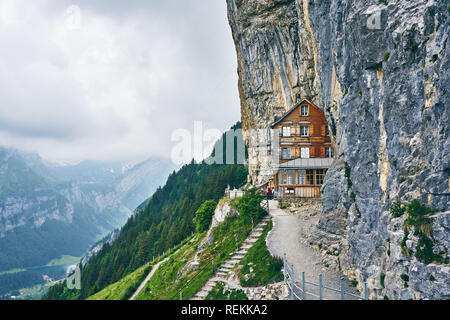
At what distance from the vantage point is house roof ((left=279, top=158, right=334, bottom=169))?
3981 centimetres

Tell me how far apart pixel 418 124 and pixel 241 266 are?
716 inches

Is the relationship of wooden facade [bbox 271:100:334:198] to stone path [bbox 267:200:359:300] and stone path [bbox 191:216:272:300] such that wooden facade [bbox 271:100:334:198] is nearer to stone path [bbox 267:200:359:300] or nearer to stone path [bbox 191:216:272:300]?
stone path [bbox 267:200:359:300]

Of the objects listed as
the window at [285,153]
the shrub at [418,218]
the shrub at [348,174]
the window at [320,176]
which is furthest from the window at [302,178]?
the shrub at [418,218]

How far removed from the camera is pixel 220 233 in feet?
127

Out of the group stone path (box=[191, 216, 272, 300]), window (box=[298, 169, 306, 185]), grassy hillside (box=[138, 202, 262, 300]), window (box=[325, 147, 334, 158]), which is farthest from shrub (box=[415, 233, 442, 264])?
window (box=[325, 147, 334, 158])

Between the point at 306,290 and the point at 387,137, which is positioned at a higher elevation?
the point at 387,137

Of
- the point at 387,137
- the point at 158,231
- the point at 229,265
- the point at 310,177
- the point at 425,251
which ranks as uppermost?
the point at 387,137

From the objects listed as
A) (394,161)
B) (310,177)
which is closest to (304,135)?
(310,177)

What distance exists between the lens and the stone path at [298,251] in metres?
22.7

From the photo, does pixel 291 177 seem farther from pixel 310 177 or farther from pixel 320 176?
pixel 320 176

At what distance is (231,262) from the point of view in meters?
30.6

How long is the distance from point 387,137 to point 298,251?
12.8 meters

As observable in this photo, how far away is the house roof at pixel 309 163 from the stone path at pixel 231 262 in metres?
7.95
